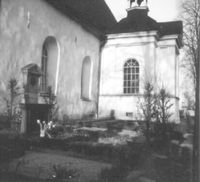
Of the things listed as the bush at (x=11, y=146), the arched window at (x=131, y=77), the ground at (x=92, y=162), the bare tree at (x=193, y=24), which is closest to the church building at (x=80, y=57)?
the arched window at (x=131, y=77)

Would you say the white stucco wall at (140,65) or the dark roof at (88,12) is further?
the white stucco wall at (140,65)

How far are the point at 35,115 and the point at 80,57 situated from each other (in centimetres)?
669

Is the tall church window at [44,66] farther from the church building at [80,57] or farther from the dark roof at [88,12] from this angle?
the dark roof at [88,12]

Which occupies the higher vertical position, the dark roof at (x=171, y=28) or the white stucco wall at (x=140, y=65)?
the dark roof at (x=171, y=28)

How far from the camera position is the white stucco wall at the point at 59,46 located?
10.2m

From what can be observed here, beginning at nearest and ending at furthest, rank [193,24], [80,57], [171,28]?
[193,24] < [80,57] < [171,28]

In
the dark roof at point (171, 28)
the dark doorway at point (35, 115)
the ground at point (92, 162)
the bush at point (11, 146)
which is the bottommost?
the ground at point (92, 162)

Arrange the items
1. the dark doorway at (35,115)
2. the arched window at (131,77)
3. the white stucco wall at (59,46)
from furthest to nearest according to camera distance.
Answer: the arched window at (131,77)
the white stucco wall at (59,46)
the dark doorway at (35,115)

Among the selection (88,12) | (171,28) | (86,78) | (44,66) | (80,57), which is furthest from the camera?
(171,28)

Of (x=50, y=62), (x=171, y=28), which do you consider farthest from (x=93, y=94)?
(x=171, y=28)

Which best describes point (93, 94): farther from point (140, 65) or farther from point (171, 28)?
point (171, 28)

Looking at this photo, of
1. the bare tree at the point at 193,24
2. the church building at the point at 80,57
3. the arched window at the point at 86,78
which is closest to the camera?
the bare tree at the point at 193,24

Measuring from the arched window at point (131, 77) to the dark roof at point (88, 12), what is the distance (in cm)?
300

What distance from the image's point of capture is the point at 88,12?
16.9 meters
